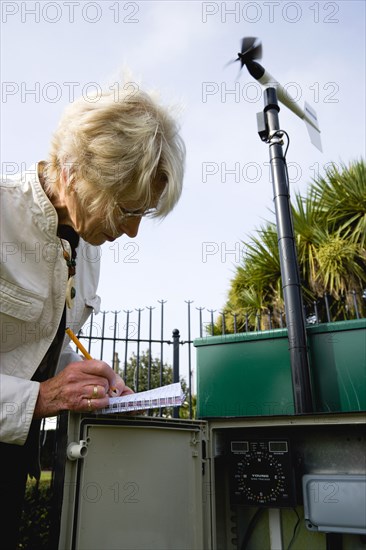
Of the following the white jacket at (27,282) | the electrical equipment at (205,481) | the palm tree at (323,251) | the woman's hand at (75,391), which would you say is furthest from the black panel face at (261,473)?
the palm tree at (323,251)

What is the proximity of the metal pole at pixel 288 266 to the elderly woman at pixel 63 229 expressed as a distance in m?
0.79

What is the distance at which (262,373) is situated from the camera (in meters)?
1.80

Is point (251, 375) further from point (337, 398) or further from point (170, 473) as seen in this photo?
point (170, 473)

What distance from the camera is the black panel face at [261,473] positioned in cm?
153

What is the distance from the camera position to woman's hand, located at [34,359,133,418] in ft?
3.22

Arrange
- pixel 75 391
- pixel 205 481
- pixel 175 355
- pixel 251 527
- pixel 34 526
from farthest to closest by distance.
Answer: pixel 175 355, pixel 34 526, pixel 251 527, pixel 205 481, pixel 75 391

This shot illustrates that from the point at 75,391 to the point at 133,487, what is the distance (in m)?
0.32

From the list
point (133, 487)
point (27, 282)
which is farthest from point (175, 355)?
point (27, 282)

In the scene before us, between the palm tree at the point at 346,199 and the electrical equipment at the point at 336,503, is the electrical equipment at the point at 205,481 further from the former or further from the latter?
the palm tree at the point at 346,199

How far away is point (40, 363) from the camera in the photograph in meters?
1.13

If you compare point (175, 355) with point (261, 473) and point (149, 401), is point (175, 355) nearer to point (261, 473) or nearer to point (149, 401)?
point (261, 473)

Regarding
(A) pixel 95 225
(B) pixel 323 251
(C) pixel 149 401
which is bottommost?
(C) pixel 149 401

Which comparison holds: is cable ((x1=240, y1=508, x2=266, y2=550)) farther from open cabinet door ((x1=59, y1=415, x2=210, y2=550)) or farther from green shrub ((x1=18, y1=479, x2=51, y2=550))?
green shrub ((x1=18, y1=479, x2=51, y2=550))

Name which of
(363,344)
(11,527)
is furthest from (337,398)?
(11,527)
